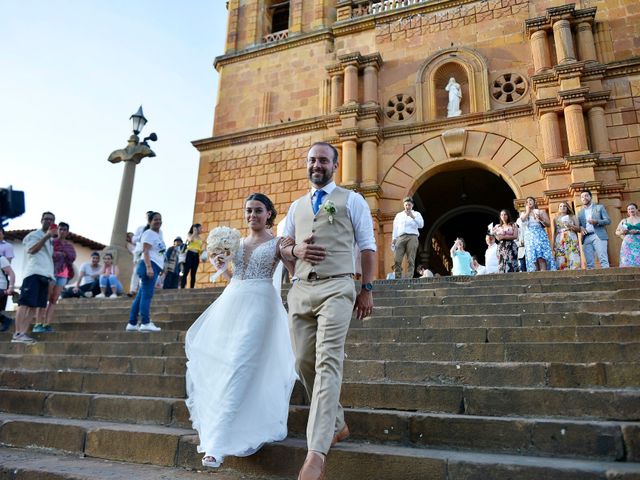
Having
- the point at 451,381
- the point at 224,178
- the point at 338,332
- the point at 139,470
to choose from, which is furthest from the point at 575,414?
the point at 224,178

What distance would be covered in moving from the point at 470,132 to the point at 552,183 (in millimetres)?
2571

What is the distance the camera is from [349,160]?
13.0 m

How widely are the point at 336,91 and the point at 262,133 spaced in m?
2.72

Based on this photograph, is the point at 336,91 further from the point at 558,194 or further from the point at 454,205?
the point at 454,205

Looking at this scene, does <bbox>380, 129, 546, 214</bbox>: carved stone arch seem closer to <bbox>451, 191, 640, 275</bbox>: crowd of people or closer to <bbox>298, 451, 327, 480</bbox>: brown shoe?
<bbox>451, 191, 640, 275</bbox>: crowd of people

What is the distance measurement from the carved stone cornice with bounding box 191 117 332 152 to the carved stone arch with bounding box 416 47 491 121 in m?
2.98

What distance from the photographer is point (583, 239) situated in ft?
29.0

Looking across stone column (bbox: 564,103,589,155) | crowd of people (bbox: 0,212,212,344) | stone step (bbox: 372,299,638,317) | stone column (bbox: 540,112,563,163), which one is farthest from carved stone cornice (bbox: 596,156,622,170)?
crowd of people (bbox: 0,212,212,344)

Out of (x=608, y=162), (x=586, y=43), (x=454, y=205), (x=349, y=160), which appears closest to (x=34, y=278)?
(x=349, y=160)

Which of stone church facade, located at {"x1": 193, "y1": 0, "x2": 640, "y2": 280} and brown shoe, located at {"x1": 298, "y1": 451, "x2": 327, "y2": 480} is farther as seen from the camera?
stone church facade, located at {"x1": 193, "y1": 0, "x2": 640, "y2": 280}

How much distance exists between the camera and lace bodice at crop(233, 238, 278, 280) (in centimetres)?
310

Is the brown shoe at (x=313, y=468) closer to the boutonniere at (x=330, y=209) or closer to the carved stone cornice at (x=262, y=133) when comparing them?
the boutonniere at (x=330, y=209)

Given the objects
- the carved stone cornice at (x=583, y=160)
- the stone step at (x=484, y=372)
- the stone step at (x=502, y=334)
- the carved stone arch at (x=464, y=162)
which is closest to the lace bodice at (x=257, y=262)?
the stone step at (x=484, y=372)

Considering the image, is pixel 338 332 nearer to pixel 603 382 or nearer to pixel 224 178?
pixel 603 382
